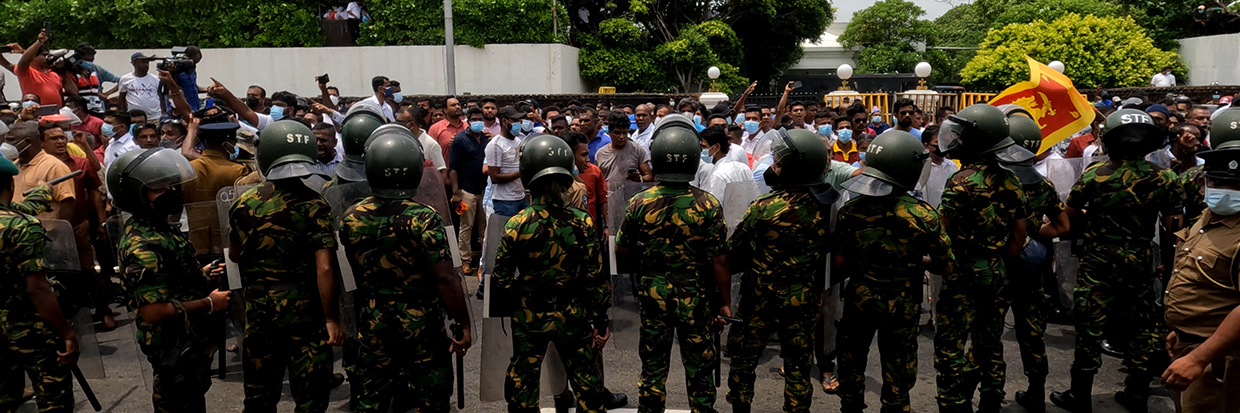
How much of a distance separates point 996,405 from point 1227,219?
1879 mm

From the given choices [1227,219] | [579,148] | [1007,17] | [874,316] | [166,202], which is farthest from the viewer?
[1007,17]

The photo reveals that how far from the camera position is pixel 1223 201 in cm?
360

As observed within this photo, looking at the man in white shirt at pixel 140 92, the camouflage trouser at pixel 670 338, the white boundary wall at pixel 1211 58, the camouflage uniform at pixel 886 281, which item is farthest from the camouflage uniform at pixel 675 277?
the white boundary wall at pixel 1211 58

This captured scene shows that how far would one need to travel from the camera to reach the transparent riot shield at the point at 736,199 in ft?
19.7

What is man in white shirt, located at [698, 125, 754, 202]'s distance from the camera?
6082 mm

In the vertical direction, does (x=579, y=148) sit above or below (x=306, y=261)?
above

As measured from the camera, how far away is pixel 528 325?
14.5 ft

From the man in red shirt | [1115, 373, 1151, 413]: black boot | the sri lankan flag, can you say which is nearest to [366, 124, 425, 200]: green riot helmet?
[1115, 373, 1151, 413]: black boot

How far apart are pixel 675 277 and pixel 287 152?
224 cm

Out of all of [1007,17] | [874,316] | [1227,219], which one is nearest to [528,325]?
[874,316]

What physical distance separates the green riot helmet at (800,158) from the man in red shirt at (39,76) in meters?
10.9

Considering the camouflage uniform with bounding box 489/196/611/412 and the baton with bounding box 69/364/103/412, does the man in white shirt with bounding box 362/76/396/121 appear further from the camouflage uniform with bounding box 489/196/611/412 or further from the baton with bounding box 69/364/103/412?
the camouflage uniform with bounding box 489/196/611/412

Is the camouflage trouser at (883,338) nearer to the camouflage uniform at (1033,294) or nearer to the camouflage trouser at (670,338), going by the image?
the camouflage trouser at (670,338)

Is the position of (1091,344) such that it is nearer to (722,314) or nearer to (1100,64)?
(722,314)
